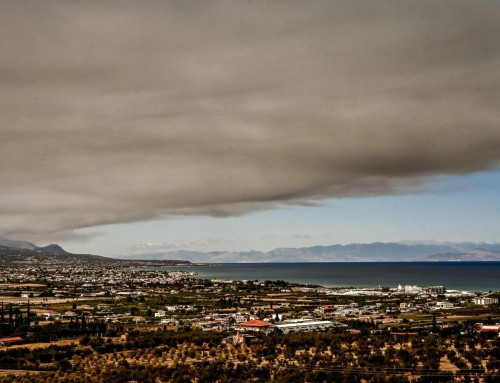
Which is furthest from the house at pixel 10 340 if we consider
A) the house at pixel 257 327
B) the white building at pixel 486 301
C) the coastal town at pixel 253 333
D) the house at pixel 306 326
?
the white building at pixel 486 301

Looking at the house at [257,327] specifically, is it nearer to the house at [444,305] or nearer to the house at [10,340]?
the house at [10,340]

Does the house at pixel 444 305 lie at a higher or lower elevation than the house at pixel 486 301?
lower

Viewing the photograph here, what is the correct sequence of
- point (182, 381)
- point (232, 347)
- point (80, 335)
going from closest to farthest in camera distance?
point (182, 381), point (232, 347), point (80, 335)

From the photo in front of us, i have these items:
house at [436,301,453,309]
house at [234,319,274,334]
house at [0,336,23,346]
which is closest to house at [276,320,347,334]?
house at [234,319,274,334]

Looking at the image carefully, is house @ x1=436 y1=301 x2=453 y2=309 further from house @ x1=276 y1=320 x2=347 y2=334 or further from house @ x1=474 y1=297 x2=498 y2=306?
house @ x1=276 y1=320 x2=347 y2=334

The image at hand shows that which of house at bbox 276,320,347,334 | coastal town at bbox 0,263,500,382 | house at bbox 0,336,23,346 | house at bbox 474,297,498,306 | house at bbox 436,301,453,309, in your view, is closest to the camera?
coastal town at bbox 0,263,500,382

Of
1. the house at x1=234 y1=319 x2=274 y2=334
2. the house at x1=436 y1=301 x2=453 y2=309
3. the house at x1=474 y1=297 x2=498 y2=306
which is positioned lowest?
the house at x1=436 y1=301 x2=453 y2=309

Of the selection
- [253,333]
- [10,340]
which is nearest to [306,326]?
[253,333]

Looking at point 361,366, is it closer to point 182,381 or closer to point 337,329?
point 182,381

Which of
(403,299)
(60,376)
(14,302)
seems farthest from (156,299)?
(60,376)
